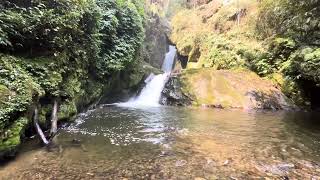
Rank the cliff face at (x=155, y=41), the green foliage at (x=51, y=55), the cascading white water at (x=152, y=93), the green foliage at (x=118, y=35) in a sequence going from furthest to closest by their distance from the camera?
the cliff face at (x=155, y=41) < the cascading white water at (x=152, y=93) < the green foliage at (x=118, y=35) < the green foliage at (x=51, y=55)

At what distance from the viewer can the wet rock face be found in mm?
16831

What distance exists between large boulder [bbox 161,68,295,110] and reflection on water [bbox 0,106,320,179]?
4521 millimetres

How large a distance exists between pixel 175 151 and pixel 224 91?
33.0 feet

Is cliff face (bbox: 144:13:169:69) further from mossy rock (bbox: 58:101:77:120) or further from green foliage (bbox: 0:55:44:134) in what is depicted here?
green foliage (bbox: 0:55:44:134)

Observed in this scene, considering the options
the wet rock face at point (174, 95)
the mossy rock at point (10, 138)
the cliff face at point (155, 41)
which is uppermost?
the cliff face at point (155, 41)

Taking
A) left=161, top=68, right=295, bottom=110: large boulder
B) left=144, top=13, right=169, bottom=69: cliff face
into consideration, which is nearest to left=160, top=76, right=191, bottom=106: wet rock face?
left=161, top=68, right=295, bottom=110: large boulder

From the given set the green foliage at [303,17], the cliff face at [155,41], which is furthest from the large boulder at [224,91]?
the cliff face at [155,41]

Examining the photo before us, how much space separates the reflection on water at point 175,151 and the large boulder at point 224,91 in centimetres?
452

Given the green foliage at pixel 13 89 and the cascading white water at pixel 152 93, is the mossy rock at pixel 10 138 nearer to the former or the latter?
the green foliage at pixel 13 89

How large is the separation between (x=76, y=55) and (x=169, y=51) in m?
21.4

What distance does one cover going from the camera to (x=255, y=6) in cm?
Answer: 2389

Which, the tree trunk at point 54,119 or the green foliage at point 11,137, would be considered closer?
the green foliage at point 11,137

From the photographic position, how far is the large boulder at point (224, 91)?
51.4 feet

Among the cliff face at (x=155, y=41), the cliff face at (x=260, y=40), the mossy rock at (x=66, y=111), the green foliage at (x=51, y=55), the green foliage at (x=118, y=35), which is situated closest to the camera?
the green foliage at (x=51, y=55)
